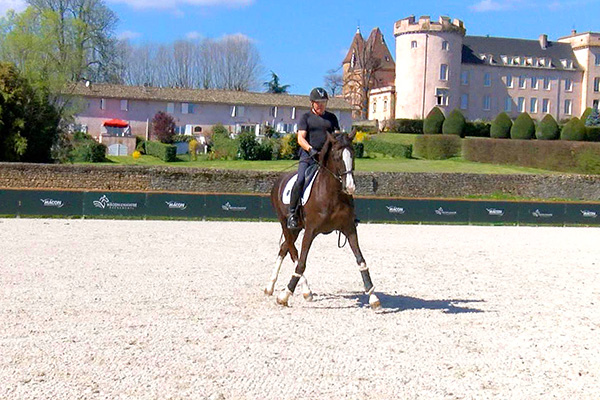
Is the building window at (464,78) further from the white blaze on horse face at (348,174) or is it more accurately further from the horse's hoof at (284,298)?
the horse's hoof at (284,298)

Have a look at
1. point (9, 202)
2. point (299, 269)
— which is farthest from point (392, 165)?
point (299, 269)

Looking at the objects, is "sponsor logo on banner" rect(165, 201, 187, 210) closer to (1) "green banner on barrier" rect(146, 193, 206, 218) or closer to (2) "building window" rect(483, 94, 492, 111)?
(1) "green banner on barrier" rect(146, 193, 206, 218)

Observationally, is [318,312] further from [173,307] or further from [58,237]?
[58,237]

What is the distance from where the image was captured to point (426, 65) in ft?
299

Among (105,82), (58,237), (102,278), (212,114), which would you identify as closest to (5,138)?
(58,237)

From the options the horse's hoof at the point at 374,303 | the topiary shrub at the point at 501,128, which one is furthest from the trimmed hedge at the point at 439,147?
the horse's hoof at the point at 374,303

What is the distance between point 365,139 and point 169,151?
58.4 ft

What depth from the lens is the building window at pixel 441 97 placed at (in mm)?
91425

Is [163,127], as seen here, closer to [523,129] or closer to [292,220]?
[523,129]

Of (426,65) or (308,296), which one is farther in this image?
(426,65)

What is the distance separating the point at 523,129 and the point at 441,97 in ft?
69.4

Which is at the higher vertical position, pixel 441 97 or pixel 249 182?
pixel 441 97

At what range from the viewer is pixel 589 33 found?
336ft

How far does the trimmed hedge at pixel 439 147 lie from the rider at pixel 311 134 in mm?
52263
